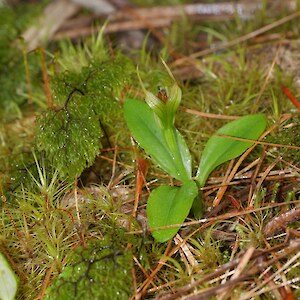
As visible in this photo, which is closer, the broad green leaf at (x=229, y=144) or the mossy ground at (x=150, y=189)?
the mossy ground at (x=150, y=189)

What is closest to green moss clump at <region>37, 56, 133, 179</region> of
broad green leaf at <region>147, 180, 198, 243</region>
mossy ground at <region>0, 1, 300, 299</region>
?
mossy ground at <region>0, 1, 300, 299</region>

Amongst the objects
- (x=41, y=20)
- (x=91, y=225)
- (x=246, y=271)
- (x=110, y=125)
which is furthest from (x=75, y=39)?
(x=246, y=271)

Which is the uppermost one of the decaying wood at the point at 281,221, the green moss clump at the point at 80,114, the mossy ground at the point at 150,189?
the green moss clump at the point at 80,114

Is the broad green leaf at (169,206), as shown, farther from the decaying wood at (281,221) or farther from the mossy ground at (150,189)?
the decaying wood at (281,221)

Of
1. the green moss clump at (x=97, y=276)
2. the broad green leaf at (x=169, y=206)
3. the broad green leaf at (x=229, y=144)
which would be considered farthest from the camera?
the broad green leaf at (x=229, y=144)

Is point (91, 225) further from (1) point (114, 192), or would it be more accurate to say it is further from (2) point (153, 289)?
(2) point (153, 289)

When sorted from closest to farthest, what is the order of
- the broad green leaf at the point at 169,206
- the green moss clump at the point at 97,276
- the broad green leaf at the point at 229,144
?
the green moss clump at the point at 97,276 < the broad green leaf at the point at 169,206 < the broad green leaf at the point at 229,144

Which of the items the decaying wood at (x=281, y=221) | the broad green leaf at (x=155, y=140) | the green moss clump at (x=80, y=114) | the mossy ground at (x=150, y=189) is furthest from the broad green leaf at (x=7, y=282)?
the decaying wood at (x=281, y=221)

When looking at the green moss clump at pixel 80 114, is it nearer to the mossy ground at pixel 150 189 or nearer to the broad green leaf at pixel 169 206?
the mossy ground at pixel 150 189

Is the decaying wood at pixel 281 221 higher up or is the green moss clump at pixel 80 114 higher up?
the green moss clump at pixel 80 114
